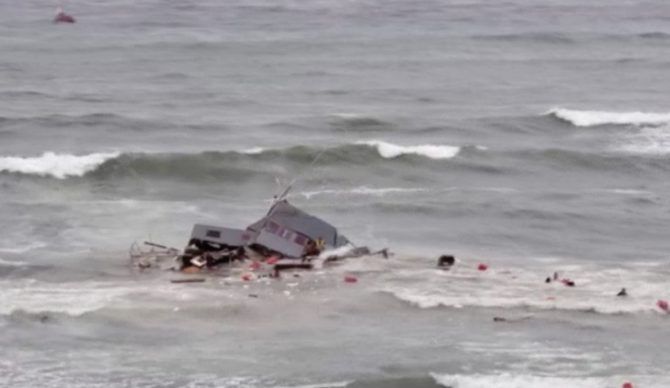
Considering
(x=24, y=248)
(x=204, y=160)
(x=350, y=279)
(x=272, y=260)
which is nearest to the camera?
(x=350, y=279)

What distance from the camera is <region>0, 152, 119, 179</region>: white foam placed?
47062 millimetres

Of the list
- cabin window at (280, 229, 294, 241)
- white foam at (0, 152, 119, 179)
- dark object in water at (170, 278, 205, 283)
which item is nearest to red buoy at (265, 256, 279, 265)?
cabin window at (280, 229, 294, 241)

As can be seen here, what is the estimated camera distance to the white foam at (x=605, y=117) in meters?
56.2

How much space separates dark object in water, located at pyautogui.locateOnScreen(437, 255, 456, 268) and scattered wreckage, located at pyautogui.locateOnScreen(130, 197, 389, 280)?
6.35 feet

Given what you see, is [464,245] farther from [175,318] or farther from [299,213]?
[175,318]

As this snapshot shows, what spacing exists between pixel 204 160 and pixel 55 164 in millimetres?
4386

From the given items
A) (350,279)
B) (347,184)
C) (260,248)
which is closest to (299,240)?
(260,248)

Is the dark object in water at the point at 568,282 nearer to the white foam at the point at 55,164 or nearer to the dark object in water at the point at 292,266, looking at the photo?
the dark object in water at the point at 292,266

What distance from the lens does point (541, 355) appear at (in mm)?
31438

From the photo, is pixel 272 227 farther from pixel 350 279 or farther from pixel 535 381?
pixel 535 381

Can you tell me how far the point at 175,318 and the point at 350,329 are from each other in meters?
3.60

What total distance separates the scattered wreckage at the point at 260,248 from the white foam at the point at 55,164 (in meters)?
9.96

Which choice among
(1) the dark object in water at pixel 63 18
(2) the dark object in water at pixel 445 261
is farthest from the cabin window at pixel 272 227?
(1) the dark object in water at pixel 63 18

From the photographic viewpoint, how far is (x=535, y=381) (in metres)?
30.0
